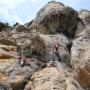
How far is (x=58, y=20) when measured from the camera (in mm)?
44750

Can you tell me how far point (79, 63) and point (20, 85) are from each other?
5809mm

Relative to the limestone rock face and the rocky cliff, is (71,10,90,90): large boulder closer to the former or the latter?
the rocky cliff

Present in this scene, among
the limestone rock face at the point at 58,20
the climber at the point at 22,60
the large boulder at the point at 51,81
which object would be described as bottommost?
the large boulder at the point at 51,81

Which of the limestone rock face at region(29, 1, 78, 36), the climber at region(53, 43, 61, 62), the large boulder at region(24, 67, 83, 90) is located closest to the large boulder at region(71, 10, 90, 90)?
the limestone rock face at region(29, 1, 78, 36)

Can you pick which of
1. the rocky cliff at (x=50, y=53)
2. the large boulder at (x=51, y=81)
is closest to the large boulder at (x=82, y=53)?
the rocky cliff at (x=50, y=53)

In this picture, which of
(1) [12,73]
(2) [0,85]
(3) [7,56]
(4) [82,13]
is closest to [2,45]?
(3) [7,56]

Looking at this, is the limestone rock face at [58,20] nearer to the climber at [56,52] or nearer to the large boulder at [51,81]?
the climber at [56,52]

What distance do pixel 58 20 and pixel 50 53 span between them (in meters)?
9.81

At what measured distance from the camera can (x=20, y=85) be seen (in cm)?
2653

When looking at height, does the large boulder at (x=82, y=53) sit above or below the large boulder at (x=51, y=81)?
above

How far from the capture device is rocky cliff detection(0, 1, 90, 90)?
26391 mm

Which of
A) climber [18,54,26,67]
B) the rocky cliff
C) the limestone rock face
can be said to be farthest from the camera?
the limestone rock face

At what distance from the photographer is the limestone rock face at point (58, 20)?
44656 millimetres

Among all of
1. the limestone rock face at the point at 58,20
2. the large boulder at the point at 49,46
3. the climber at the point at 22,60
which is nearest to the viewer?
the climber at the point at 22,60
